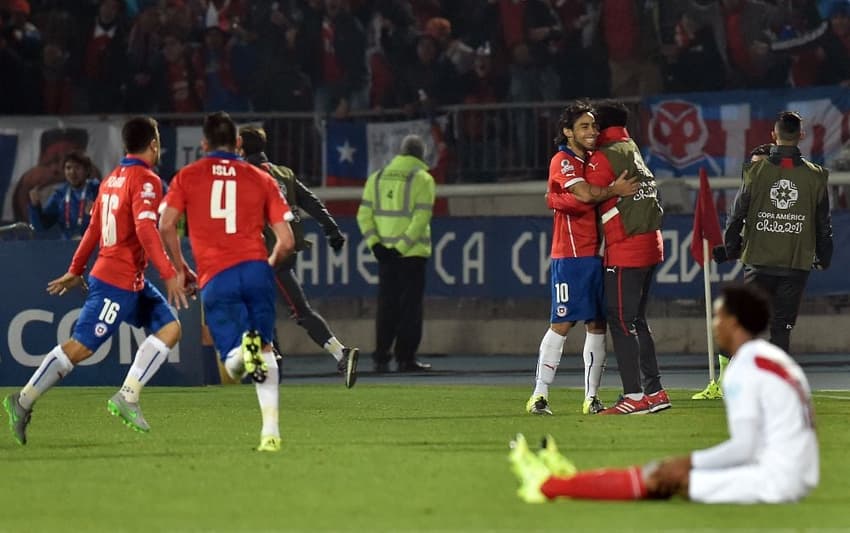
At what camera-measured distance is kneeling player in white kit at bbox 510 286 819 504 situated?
26.1ft

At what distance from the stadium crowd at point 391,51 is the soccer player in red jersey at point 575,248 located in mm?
9671

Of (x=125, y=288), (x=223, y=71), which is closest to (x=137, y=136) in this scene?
(x=125, y=288)

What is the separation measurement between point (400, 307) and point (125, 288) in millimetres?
8069

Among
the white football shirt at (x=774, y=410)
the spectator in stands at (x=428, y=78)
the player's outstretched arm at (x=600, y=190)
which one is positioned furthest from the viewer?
the spectator in stands at (x=428, y=78)

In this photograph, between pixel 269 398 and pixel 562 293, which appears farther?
pixel 562 293

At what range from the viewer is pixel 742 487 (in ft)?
26.6

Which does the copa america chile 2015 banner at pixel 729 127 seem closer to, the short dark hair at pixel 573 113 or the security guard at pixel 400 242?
the security guard at pixel 400 242

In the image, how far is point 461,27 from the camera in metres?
25.2

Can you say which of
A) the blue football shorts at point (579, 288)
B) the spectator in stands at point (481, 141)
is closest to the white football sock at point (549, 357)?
the blue football shorts at point (579, 288)

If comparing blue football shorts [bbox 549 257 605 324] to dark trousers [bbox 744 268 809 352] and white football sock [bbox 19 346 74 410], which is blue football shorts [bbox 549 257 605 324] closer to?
dark trousers [bbox 744 268 809 352]

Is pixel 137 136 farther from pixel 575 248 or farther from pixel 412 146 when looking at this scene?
pixel 412 146

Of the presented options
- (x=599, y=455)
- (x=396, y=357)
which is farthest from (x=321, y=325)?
(x=599, y=455)

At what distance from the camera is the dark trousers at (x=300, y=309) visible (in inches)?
688

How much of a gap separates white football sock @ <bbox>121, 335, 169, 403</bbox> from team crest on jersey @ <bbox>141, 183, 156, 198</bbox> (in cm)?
99
